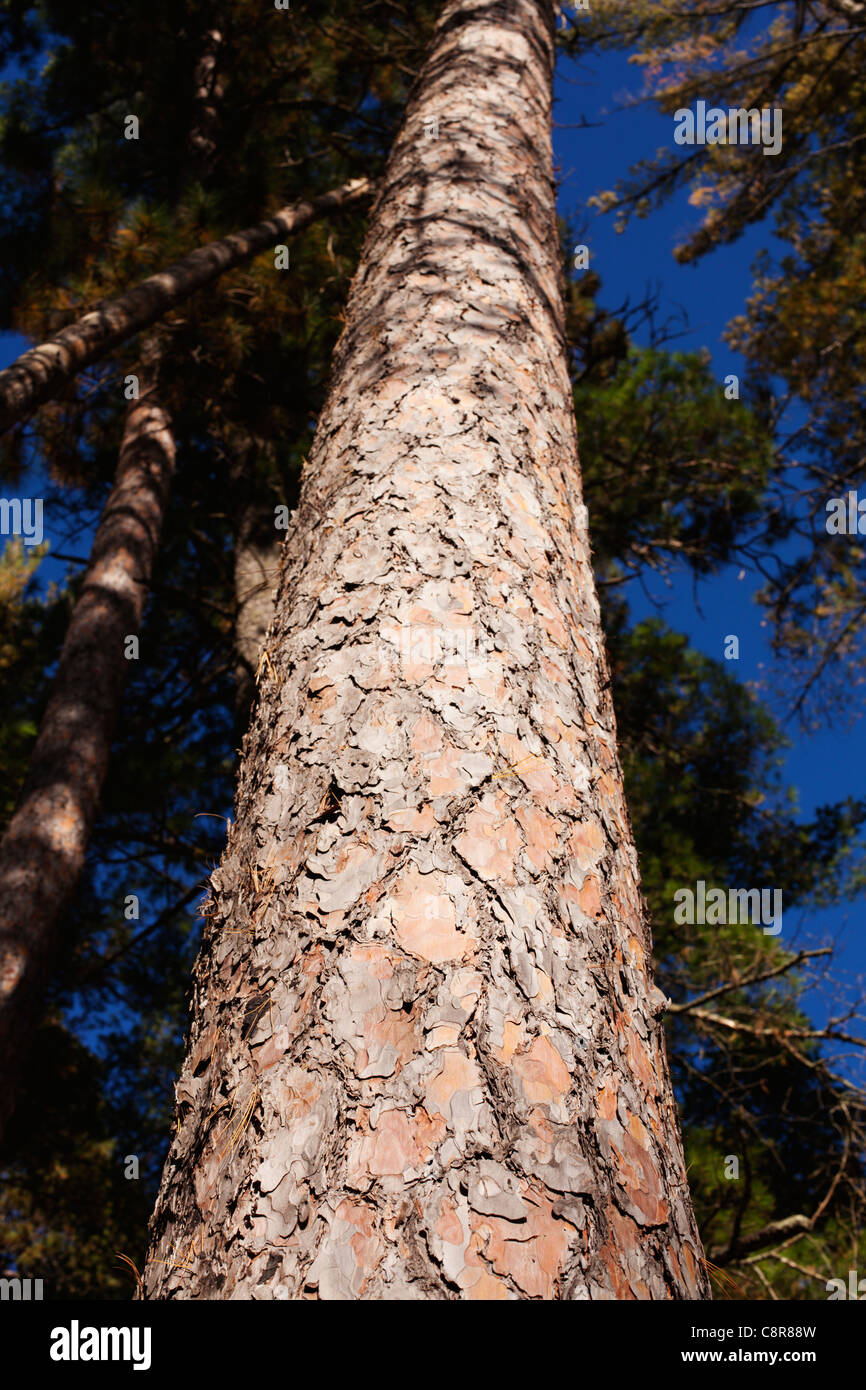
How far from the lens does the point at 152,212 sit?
4523 millimetres

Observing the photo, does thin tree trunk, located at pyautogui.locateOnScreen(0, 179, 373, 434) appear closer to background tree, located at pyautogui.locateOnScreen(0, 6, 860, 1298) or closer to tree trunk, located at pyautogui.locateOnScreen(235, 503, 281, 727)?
background tree, located at pyautogui.locateOnScreen(0, 6, 860, 1298)

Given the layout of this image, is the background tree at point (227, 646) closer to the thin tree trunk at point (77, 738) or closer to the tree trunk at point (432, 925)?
the thin tree trunk at point (77, 738)

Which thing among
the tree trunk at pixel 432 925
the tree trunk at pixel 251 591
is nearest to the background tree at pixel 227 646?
the tree trunk at pixel 251 591

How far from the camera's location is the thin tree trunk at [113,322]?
107 inches

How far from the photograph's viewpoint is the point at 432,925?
94cm

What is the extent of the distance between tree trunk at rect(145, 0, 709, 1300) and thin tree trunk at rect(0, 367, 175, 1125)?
280 cm

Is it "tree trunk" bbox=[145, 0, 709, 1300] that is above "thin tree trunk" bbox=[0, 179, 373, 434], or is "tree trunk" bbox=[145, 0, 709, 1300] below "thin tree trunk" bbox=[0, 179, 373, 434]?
below

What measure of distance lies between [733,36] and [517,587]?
885cm

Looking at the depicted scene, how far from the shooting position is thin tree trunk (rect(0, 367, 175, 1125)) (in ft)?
11.7

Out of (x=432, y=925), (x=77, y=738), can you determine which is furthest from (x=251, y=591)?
(x=432, y=925)

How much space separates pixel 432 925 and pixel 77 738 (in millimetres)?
3745

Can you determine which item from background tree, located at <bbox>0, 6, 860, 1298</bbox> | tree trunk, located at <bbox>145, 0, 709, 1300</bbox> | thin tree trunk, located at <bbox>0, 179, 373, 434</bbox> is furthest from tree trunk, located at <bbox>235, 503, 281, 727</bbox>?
tree trunk, located at <bbox>145, 0, 709, 1300</bbox>

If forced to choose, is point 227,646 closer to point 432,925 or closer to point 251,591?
point 251,591
